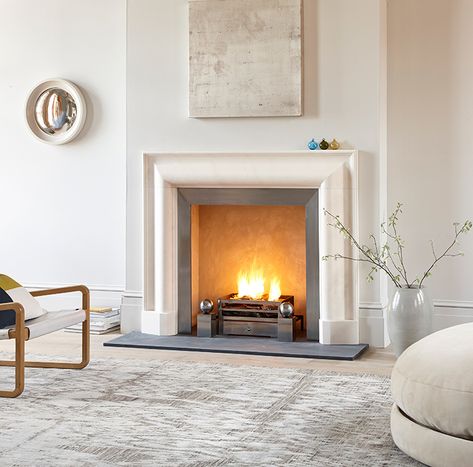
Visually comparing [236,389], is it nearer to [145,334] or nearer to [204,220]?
[145,334]

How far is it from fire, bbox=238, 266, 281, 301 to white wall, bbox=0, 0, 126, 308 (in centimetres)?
93

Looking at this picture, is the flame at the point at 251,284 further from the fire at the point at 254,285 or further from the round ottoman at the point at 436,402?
the round ottoman at the point at 436,402

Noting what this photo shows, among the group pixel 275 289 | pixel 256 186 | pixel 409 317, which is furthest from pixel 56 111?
pixel 409 317

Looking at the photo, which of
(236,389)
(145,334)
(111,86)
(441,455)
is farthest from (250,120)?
(441,455)

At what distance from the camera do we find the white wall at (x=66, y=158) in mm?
6238

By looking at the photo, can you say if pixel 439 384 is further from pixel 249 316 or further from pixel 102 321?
pixel 102 321

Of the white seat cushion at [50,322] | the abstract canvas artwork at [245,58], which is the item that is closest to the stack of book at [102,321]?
the white seat cushion at [50,322]

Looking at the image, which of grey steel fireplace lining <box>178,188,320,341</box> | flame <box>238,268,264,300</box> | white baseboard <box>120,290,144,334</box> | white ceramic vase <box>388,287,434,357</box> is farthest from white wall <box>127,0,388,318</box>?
flame <box>238,268,264,300</box>

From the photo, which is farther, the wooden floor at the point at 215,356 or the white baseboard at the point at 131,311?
the white baseboard at the point at 131,311

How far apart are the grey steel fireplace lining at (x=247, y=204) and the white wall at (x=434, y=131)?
0.62 m

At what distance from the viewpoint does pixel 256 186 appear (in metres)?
5.62

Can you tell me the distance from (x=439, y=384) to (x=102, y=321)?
11.6 feet

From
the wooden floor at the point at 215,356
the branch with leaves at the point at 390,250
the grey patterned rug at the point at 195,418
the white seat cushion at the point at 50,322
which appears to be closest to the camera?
the grey patterned rug at the point at 195,418

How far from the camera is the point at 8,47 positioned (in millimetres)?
6469
